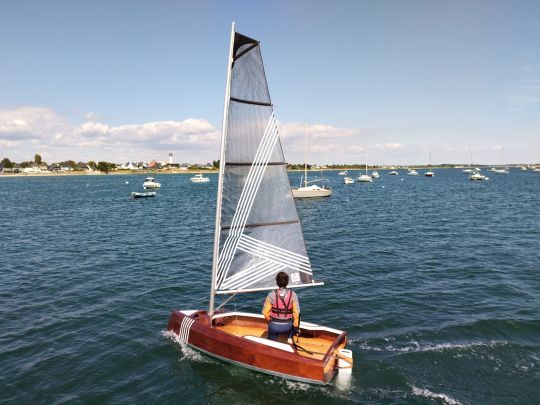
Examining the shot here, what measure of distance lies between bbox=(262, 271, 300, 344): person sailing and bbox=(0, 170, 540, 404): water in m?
1.47

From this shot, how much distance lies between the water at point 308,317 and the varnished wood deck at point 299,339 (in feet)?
3.21

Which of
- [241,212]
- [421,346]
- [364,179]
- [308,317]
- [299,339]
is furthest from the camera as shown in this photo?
[364,179]

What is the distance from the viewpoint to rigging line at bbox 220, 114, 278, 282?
12.1m

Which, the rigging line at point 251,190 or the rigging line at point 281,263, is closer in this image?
the rigging line at point 251,190

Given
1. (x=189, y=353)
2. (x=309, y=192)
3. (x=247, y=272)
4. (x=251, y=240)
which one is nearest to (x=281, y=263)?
(x=247, y=272)

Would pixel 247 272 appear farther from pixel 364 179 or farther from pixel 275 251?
pixel 364 179

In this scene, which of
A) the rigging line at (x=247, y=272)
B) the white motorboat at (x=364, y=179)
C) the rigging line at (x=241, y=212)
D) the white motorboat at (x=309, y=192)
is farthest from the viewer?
the white motorboat at (x=364, y=179)

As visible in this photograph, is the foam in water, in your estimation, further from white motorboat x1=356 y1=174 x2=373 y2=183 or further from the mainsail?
white motorboat x1=356 y1=174 x2=373 y2=183

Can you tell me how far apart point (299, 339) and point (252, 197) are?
16.0 feet

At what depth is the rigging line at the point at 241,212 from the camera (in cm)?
1210

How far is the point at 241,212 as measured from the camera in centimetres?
1219

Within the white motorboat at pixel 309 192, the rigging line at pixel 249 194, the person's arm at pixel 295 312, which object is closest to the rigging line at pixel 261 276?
the rigging line at pixel 249 194

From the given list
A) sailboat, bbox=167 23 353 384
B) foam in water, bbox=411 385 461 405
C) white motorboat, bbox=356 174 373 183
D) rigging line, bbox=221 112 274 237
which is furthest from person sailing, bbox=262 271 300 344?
white motorboat, bbox=356 174 373 183

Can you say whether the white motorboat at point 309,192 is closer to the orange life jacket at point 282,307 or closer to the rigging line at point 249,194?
the rigging line at point 249,194
